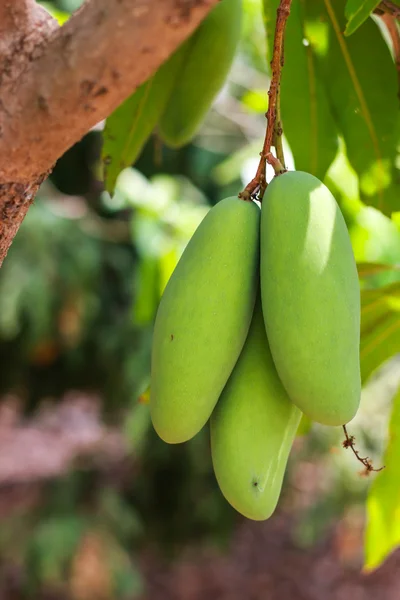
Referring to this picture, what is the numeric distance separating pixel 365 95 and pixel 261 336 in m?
0.50

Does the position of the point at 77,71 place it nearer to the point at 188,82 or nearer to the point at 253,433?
the point at 253,433

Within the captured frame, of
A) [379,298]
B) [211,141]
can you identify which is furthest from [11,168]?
[211,141]

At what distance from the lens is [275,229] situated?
717 mm

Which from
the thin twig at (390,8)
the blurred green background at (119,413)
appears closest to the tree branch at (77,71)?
the thin twig at (390,8)

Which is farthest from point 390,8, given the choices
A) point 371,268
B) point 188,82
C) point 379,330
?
point 379,330

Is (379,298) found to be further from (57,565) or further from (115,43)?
(57,565)

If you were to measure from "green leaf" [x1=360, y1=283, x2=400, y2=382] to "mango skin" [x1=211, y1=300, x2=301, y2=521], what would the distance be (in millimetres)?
505

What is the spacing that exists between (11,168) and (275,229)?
0.27 m

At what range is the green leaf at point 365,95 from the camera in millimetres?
1068

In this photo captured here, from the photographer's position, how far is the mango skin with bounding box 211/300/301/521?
709 mm

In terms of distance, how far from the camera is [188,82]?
3.59 feet

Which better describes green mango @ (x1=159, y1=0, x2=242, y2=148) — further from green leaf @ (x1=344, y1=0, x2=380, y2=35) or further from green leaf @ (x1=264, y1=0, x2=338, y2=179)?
green leaf @ (x1=344, y1=0, x2=380, y2=35)

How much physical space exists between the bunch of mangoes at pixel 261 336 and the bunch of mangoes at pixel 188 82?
1.32 feet

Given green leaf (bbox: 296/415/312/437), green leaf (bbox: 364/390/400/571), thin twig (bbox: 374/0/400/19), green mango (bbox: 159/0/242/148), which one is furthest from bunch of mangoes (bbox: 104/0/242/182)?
green leaf (bbox: 364/390/400/571)
